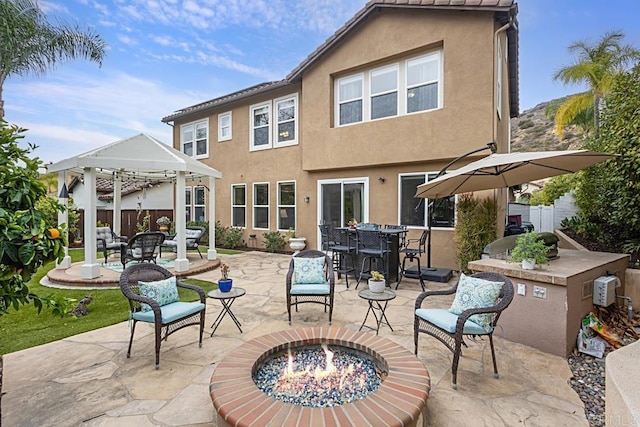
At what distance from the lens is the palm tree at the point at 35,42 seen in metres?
9.45

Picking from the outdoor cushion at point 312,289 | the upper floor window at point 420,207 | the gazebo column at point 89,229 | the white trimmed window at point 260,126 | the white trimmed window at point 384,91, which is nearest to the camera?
the outdoor cushion at point 312,289

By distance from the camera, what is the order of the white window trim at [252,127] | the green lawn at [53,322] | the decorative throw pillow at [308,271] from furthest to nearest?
the white window trim at [252,127] < the decorative throw pillow at [308,271] < the green lawn at [53,322]

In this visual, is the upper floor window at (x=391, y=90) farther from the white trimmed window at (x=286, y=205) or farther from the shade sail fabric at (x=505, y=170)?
Result: the white trimmed window at (x=286, y=205)

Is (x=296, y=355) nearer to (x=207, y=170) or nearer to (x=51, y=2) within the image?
(x=207, y=170)

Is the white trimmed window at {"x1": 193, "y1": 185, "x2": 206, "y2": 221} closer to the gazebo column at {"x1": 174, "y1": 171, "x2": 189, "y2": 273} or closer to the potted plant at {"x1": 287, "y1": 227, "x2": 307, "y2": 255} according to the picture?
the potted plant at {"x1": 287, "y1": 227, "x2": 307, "y2": 255}

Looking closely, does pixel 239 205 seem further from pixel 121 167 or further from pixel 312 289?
pixel 312 289

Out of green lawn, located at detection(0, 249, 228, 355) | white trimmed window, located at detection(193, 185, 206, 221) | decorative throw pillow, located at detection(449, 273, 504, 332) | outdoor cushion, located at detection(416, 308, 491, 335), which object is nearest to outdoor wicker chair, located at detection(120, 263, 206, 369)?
green lawn, located at detection(0, 249, 228, 355)

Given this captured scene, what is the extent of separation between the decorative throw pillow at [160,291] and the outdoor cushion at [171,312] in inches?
3.2

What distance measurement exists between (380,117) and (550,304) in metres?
6.96

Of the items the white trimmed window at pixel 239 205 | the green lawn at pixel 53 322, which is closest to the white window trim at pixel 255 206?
the white trimmed window at pixel 239 205

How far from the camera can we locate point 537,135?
129 ft

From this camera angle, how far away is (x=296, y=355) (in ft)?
10.6

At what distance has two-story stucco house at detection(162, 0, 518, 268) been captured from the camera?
777 cm

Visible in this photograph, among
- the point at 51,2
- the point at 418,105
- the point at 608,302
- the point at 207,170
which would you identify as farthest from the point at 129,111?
the point at 608,302
